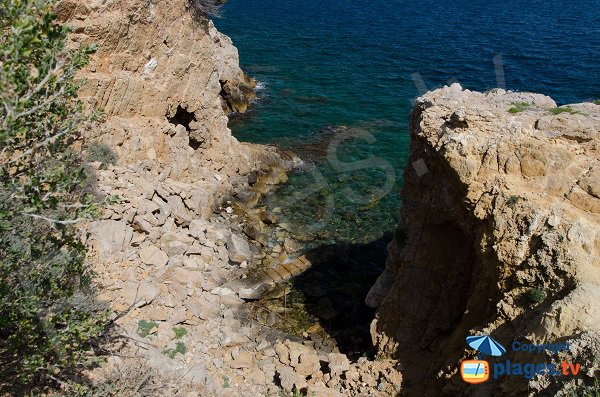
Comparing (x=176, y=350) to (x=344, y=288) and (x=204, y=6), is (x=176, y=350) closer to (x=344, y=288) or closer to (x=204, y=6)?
(x=344, y=288)

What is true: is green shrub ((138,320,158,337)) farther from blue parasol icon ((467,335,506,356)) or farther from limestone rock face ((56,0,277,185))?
blue parasol icon ((467,335,506,356))

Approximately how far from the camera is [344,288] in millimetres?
17031

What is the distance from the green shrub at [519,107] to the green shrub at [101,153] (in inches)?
477

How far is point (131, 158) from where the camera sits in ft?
57.3

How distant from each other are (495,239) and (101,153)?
40.6 ft

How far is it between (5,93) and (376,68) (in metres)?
34.8

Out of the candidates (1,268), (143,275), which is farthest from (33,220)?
(143,275)

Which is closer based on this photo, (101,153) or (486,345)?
(486,345)

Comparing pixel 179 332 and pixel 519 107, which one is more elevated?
pixel 519 107

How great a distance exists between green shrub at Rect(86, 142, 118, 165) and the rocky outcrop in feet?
Answer: 31.6

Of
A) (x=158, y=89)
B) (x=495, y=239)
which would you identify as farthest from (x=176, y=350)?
(x=158, y=89)

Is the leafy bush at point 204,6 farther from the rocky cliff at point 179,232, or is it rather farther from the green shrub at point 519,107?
the green shrub at point 519,107

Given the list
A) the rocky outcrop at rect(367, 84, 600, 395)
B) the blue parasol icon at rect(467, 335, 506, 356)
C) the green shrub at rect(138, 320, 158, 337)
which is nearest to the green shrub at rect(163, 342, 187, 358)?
the green shrub at rect(138, 320, 158, 337)

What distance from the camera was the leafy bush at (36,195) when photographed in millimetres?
5586
